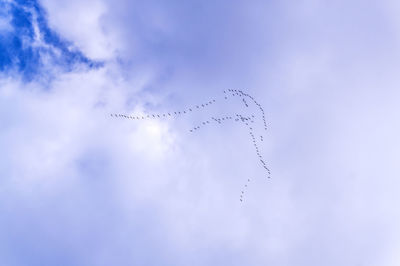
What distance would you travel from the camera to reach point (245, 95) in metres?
115

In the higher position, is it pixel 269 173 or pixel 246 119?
pixel 246 119

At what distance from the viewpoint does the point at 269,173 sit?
387 ft

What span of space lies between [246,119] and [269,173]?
84.7 feet

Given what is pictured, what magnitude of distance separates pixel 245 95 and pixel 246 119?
10469 mm

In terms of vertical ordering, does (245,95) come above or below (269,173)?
above

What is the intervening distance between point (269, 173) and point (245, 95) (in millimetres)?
35023

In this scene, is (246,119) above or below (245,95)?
below

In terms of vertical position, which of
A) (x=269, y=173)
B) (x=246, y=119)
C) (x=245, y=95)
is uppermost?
(x=245, y=95)

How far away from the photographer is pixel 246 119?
113 m

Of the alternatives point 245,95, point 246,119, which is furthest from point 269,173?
point 245,95

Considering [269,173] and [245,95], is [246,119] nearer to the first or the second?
[245,95]
